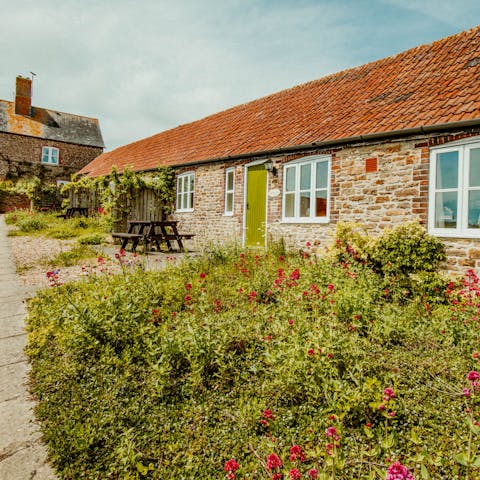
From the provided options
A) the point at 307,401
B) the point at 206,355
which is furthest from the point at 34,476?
the point at 307,401

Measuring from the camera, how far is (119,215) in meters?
12.5

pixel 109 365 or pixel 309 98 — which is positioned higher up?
pixel 309 98

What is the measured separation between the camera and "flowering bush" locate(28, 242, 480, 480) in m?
2.11

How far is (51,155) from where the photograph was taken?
98.2 ft

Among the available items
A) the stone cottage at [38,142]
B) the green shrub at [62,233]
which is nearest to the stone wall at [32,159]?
the stone cottage at [38,142]

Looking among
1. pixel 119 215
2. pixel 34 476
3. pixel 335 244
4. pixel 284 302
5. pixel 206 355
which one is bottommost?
pixel 34 476

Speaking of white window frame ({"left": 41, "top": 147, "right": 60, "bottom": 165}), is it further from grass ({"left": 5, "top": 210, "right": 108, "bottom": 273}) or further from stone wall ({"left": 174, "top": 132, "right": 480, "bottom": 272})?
stone wall ({"left": 174, "top": 132, "right": 480, "bottom": 272})

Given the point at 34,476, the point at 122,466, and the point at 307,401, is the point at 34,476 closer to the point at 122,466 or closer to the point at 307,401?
the point at 122,466

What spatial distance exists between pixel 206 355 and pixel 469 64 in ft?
28.7

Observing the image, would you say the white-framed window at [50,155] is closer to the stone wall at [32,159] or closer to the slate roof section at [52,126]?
the stone wall at [32,159]

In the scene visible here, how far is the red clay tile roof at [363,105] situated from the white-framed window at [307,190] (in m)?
0.60

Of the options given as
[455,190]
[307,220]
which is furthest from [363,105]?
[455,190]

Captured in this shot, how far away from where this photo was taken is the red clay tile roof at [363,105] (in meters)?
7.11

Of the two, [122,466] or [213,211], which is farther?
[213,211]
